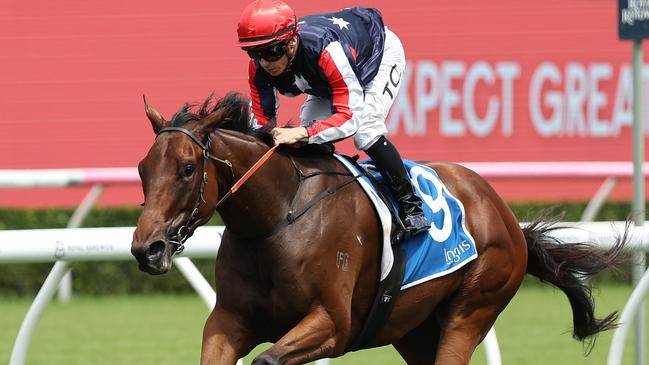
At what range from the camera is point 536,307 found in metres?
8.91

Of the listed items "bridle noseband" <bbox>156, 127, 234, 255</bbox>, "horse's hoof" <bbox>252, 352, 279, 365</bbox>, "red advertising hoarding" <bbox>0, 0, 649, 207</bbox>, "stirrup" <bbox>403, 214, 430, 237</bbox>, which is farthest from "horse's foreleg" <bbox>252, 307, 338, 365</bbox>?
"red advertising hoarding" <bbox>0, 0, 649, 207</bbox>

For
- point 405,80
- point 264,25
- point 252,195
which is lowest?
point 405,80

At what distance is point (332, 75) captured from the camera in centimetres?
414

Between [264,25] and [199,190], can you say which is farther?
[264,25]

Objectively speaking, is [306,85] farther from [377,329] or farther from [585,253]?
[585,253]

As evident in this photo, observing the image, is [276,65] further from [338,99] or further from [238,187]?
[238,187]

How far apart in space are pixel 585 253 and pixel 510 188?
5.25m

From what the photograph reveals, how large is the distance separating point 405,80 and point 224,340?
632 centimetres

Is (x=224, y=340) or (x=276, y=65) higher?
(x=276, y=65)

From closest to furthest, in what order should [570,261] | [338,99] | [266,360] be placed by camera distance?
[266,360], [338,99], [570,261]

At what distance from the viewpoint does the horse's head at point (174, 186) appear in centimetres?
359

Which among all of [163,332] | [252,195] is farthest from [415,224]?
[163,332]

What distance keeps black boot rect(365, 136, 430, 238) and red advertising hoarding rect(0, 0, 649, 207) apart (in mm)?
5368

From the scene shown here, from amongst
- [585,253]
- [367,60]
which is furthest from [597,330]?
[367,60]
